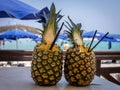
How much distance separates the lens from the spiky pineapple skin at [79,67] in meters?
1.05

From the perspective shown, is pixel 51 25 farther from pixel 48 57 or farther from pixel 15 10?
pixel 15 10

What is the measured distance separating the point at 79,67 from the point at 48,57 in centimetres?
15

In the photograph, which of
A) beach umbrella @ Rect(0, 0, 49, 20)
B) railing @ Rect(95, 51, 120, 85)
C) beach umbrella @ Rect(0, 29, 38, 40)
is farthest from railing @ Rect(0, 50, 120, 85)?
beach umbrella @ Rect(0, 29, 38, 40)

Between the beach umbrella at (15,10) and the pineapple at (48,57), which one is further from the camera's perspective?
the beach umbrella at (15,10)

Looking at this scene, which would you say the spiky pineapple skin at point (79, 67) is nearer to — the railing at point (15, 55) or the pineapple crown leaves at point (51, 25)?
the pineapple crown leaves at point (51, 25)

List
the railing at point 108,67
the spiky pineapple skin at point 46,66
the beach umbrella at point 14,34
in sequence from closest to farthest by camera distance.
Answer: the spiky pineapple skin at point 46,66 < the railing at point 108,67 < the beach umbrella at point 14,34

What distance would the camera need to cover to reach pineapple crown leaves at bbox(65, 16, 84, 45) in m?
1.10

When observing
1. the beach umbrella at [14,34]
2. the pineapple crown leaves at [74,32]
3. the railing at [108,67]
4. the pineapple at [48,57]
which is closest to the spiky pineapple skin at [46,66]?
the pineapple at [48,57]

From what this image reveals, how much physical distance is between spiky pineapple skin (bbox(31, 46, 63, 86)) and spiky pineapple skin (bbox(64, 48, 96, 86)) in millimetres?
49

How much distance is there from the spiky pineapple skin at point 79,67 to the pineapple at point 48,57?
5 centimetres

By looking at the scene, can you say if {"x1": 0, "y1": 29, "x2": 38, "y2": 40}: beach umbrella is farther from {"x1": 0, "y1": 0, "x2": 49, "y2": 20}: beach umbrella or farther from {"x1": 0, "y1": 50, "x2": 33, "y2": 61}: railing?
{"x1": 0, "y1": 50, "x2": 33, "y2": 61}: railing

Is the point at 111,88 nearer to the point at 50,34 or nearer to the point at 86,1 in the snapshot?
the point at 50,34

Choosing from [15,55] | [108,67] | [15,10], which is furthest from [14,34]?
[108,67]

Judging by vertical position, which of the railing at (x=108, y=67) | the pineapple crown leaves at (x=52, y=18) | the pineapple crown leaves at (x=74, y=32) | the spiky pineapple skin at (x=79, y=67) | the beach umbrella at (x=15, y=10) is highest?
the beach umbrella at (x=15, y=10)
